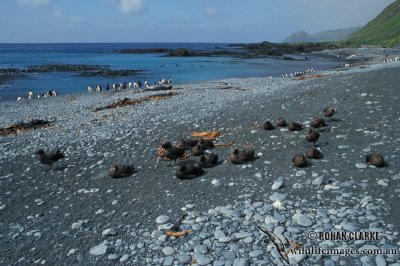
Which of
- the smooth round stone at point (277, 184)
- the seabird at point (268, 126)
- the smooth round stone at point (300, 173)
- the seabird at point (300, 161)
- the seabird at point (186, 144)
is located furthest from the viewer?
the seabird at point (268, 126)

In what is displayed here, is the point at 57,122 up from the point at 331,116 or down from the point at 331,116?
down

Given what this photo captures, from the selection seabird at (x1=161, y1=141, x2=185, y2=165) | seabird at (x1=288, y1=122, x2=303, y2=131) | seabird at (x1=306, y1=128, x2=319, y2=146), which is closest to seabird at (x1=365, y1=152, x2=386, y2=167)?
seabird at (x1=306, y1=128, x2=319, y2=146)

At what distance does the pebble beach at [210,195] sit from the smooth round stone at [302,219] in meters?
0.03

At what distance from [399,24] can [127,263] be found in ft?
408

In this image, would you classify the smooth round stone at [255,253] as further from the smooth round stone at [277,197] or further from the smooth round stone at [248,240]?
the smooth round stone at [277,197]

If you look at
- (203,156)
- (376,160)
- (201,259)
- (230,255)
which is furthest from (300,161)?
(201,259)

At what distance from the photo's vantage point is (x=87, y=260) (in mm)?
6172

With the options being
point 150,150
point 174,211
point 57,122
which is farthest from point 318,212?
point 57,122

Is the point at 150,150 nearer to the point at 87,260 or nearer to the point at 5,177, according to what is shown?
the point at 5,177

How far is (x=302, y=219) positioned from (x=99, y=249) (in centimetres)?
339

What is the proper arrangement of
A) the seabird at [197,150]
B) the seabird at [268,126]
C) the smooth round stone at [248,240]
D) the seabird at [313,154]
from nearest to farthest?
1. the smooth round stone at [248,240]
2. the seabird at [313,154]
3. the seabird at [197,150]
4. the seabird at [268,126]

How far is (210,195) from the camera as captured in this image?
8.03 m

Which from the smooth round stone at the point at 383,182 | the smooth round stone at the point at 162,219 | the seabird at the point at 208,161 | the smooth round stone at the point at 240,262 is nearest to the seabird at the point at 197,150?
the seabird at the point at 208,161

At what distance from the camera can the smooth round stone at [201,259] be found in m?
5.70
